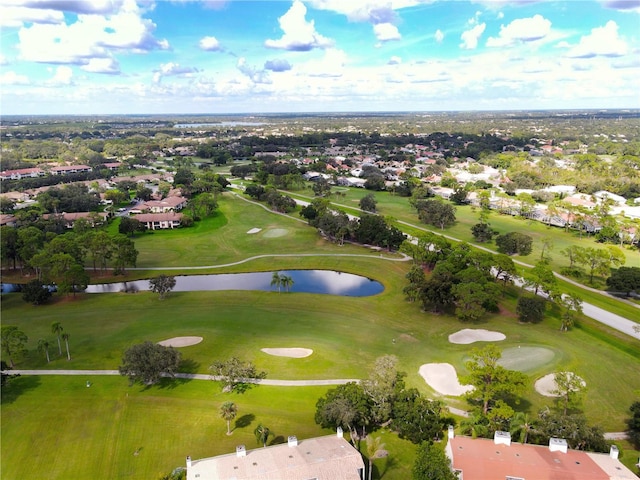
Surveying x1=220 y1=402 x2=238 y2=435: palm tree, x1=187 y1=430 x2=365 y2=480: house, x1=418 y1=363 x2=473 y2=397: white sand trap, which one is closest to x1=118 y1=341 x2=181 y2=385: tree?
x1=220 y1=402 x2=238 y2=435: palm tree

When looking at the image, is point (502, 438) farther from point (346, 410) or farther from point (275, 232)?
point (275, 232)

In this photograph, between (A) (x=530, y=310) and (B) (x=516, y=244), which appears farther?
(B) (x=516, y=244)

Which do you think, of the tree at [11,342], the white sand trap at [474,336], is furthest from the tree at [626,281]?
the tree at [11,342]

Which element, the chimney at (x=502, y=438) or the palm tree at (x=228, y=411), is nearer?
the chimney at (x=502, y=438)

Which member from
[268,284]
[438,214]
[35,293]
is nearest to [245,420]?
[268,284]

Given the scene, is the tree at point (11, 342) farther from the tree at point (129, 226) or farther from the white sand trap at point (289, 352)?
the tree at point (129, 226)

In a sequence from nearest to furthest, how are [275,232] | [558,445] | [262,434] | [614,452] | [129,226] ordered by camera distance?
[614,452] → [558,445] → [262,434] → [129,226] → [275,232]

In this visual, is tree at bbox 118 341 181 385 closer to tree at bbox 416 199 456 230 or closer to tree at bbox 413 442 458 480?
tree at bbox 413 442 458 480
